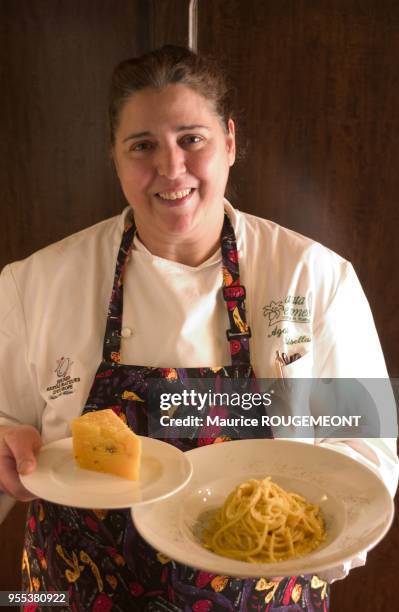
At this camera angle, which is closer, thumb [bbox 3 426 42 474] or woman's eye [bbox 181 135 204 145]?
thumb [bbox 3 426 42 474]

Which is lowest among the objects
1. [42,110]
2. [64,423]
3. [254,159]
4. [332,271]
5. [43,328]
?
[64,423]

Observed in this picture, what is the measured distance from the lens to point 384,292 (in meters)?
2.04

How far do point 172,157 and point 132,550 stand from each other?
784mm

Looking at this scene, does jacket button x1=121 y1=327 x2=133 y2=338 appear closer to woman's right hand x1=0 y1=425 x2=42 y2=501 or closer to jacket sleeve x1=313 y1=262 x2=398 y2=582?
woman's right hand x1=0 y1=425 x2=42 y2=501

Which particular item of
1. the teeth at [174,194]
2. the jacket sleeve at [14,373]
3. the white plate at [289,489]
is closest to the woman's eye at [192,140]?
the teeth at [174,194]

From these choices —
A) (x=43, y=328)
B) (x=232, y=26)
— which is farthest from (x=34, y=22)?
(x=43, y=328)

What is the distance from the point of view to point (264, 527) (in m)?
1.15

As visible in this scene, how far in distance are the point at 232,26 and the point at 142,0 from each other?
0.88ft

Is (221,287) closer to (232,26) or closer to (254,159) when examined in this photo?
(254,159)

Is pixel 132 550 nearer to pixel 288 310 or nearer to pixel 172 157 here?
pixel 288 310

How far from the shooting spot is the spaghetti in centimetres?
111

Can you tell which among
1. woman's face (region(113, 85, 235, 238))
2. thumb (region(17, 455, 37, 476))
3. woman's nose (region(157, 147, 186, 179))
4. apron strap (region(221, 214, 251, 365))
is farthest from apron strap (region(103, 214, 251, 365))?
thumb (region(17, 455, 37, 476))

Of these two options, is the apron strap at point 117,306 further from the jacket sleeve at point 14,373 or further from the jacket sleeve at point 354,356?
the jacket sleeve at point 354,356

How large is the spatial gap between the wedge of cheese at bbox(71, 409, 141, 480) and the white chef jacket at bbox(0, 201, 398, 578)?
27 cm
